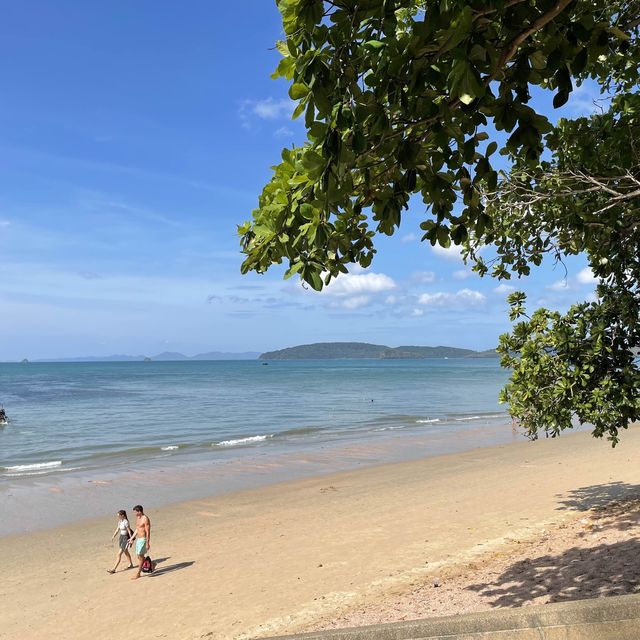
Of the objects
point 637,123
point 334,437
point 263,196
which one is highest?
point 637,123

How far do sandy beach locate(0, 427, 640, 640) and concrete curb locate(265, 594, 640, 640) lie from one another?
4.56m

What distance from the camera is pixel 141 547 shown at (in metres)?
11.1

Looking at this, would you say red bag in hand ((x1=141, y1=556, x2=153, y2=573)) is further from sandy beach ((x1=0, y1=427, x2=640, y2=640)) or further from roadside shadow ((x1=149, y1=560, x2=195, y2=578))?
sandy beach ((x1=0, y1=427, x2=640, y2=640))

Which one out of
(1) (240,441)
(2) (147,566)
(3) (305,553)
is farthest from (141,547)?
(1) (240,441)

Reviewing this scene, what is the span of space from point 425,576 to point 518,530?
2.90 meters

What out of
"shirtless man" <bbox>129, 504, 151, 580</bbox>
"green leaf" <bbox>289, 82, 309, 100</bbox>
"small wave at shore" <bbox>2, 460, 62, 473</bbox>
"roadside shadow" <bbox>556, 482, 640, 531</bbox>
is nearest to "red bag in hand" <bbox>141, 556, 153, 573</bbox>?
"shirtless man" <bbox>129, 504, 151, 580</bbox>

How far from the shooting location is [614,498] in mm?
12352

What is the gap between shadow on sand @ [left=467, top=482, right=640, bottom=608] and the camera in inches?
260

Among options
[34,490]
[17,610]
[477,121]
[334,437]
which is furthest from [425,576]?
[334,437]

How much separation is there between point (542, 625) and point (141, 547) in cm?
987

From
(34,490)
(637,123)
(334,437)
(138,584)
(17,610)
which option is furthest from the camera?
(334,437)

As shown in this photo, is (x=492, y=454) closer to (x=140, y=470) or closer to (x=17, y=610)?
(x=140, y=470)

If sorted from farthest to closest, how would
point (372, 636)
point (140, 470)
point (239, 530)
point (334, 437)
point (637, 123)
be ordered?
point (334, 437) → point (140, 470) → point (239, 530) → point (637, 123) → point (372, 636)

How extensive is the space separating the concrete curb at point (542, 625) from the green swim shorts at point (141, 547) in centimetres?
939
